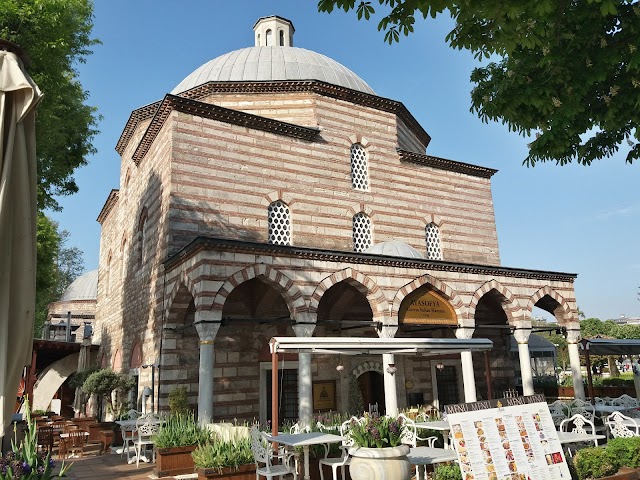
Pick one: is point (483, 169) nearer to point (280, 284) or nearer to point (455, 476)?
point (280, 284)

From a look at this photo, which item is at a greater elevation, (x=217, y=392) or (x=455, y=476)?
(x=217, y=392)

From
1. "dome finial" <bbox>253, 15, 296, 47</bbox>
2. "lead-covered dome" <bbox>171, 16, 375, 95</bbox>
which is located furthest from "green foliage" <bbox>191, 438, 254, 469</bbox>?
"dome finial" <bbox>253, 15, 296, 47</bbox>

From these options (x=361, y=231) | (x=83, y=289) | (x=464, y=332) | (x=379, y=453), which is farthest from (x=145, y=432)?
(x=83, y=289)

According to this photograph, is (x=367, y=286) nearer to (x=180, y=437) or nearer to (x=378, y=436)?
(x=180, y=437)

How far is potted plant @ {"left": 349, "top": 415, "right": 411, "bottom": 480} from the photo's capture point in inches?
228

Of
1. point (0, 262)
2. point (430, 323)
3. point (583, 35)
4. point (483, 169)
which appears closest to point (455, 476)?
point (0, 262)

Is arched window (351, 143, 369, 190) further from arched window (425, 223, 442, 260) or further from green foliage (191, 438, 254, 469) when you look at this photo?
green foliage (191, 438, 254, 469)

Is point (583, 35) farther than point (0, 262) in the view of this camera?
Yes

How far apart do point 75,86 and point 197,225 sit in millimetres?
5338

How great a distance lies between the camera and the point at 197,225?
44.0 ft

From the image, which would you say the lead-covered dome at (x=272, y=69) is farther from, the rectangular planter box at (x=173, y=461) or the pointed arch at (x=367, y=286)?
the rectangular planter box at (x=173, y=461)

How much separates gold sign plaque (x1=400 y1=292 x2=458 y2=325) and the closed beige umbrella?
10.3 metres

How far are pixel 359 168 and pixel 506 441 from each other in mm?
12970

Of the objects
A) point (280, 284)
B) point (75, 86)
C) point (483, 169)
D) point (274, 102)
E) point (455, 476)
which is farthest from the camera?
point (483, 169)
